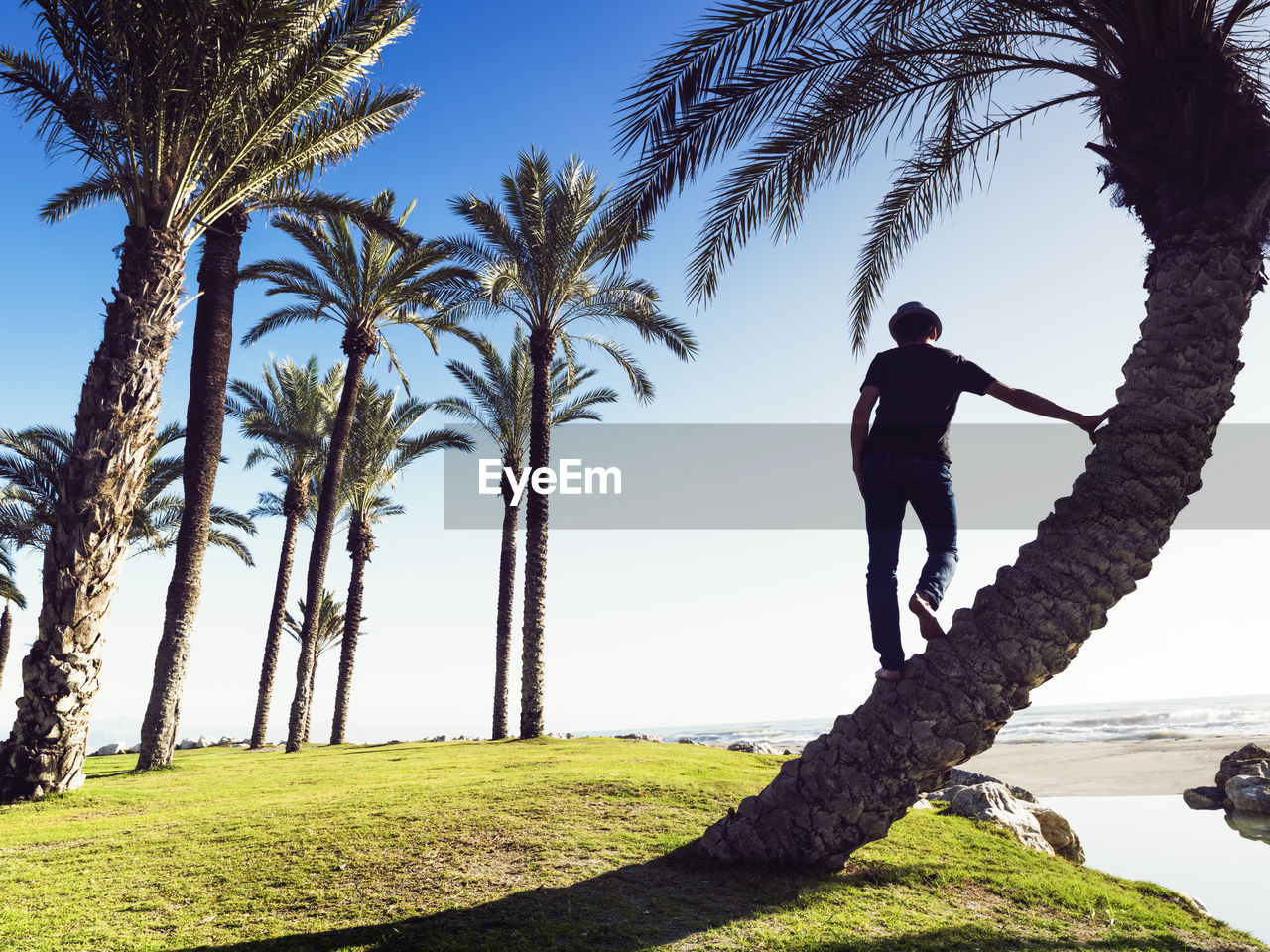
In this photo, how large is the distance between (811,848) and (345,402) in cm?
1587

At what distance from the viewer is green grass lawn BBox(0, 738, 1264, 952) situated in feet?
12.0

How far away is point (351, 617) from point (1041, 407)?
2023 centimetres

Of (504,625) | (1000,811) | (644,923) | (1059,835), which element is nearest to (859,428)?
(644,923)

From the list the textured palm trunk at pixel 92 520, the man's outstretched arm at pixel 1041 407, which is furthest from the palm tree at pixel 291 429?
the man's outstretched arm at pixel 1041 407

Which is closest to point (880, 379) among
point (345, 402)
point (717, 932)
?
point (717, 932)

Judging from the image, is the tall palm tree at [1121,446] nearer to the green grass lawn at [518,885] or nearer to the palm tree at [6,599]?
the green grass lawn at [518,885]

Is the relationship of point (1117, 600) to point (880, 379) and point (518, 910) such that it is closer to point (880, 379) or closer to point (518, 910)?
point (880, 379)

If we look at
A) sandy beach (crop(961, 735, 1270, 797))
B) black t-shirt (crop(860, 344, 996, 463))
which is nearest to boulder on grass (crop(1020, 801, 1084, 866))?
black t-shirt (crop(860, 344, 996, 463))

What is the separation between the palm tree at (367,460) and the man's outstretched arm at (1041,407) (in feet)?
62.0

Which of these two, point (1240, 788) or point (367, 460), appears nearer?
point (1240, 788)

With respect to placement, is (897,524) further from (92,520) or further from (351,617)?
(351,617)

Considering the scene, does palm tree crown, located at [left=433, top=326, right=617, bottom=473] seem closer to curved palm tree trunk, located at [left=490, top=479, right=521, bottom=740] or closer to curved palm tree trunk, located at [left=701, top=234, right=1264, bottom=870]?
curved palm tree trunk, located at [left=490, top=479, right=521, bottom=740]

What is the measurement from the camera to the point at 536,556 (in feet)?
52.9

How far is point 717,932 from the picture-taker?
3699 mm
